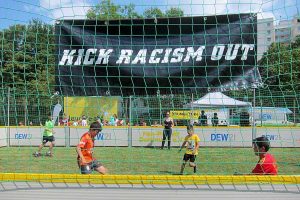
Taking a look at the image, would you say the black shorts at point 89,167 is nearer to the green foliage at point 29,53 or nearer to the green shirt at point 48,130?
the green foliage at point 29,53

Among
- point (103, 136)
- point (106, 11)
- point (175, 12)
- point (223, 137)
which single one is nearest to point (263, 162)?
point (175, 12)

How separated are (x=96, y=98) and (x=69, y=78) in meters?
0.84

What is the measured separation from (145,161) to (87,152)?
599 cm

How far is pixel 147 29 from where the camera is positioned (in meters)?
5.66

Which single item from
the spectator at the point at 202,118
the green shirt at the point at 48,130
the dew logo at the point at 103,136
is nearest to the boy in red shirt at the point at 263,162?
the spectator at the point at 202,118

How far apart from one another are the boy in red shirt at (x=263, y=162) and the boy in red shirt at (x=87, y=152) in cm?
272

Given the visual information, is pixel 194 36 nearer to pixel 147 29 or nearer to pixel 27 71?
pixel 147 29

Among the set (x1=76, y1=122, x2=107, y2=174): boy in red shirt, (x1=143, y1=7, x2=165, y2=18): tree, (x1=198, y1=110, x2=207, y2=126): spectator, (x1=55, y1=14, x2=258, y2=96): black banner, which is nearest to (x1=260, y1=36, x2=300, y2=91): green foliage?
(x1=55, y1=14, x2=258, y2=96): black banner

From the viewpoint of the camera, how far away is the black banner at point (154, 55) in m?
5.59

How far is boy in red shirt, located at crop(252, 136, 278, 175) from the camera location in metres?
5.69

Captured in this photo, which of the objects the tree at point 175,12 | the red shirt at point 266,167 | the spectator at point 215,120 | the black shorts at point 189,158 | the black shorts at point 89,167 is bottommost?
the black shorts at point 189,158

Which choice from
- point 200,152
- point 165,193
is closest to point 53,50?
point 165,193

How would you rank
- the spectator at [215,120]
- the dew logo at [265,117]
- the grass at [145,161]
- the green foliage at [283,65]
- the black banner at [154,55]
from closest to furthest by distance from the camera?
1. the green foliage at [283,65]
2. the black banner at [154,55]
3. the grass at [145,161]
4. the dew logo at [265,117]
5. the spectator at [215,120]

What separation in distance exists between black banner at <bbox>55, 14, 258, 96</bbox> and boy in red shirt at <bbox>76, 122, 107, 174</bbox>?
1816mm
